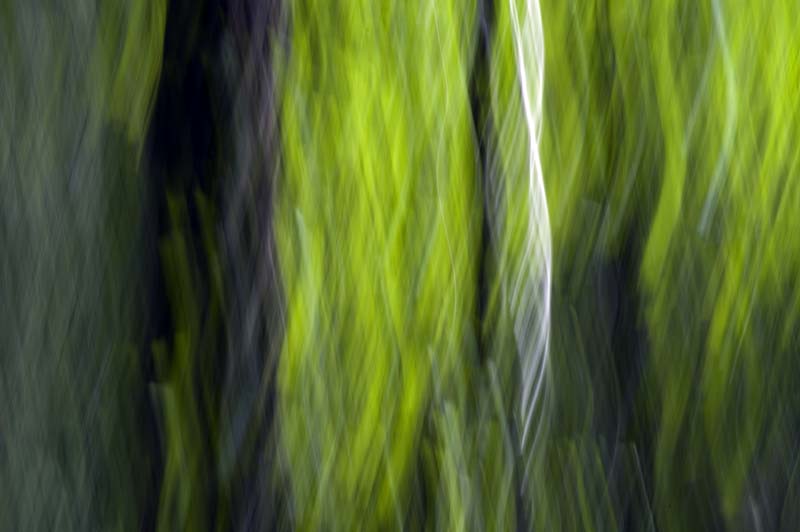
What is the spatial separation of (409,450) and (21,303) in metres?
0.18

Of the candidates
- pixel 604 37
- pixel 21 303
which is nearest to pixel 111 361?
pixel 21 303

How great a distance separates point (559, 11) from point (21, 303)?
0.89ft

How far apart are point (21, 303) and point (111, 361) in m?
0.05

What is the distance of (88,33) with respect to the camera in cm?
47

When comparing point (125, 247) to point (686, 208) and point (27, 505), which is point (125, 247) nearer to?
point (27, 505)

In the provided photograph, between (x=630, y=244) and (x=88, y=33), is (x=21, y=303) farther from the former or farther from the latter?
(x=630, y=244)

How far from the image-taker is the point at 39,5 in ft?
1.53

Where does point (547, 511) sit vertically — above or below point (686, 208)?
below

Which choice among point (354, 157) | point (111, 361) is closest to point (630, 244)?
point (354, 157)

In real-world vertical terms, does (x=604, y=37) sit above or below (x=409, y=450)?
above

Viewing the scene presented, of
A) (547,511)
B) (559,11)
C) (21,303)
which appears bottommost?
(547,511)

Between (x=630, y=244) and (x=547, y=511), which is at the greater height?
(x=630, y=244)

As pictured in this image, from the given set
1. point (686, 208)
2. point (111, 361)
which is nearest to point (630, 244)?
point (686, 208)

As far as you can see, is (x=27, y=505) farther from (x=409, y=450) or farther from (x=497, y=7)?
(x=497, y=7)
